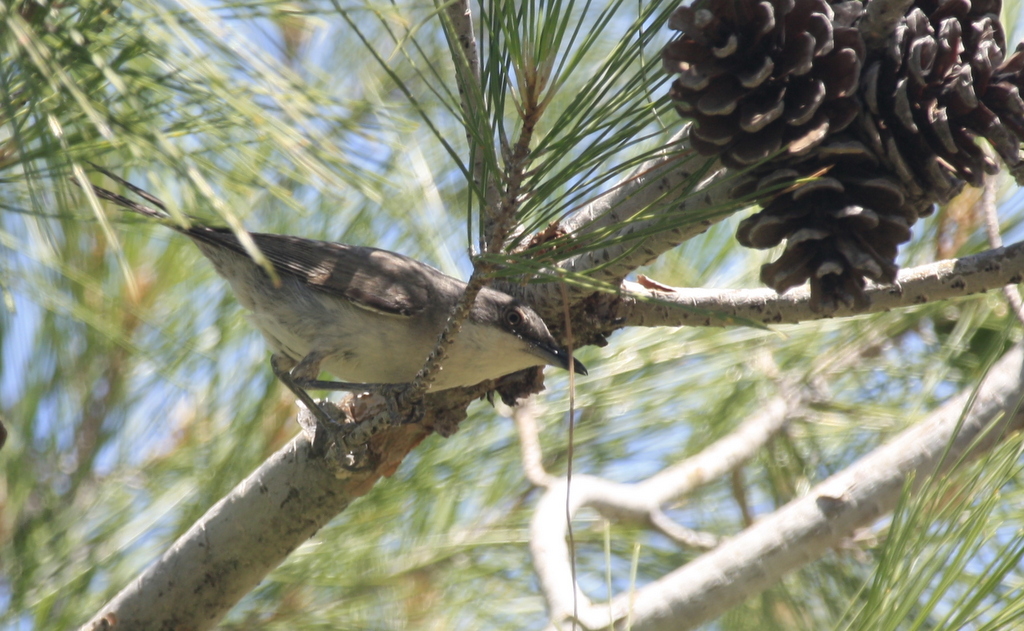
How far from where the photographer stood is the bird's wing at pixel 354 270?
3.60 m

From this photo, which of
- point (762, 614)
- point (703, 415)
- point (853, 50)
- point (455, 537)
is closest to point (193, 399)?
point (455, 537)

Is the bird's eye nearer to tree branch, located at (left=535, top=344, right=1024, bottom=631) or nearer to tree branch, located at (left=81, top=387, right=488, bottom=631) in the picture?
tree branch, located at (left=81, top=387, right=488, bottom=631)

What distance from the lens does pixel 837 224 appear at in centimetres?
186

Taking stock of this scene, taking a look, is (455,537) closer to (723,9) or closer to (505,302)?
(505,302)

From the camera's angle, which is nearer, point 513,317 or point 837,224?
point 837,224

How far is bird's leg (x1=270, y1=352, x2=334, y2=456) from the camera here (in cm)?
301

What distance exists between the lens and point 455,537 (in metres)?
3.88

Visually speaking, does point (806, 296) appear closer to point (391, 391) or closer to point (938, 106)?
point (938, 106)

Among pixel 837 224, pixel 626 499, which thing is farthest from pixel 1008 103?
pixel 626 499

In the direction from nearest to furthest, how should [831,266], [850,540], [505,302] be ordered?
[831,266] < [505,302] < [850,540]

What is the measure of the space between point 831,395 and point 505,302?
1.77m

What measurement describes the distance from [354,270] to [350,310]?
0.17 metres

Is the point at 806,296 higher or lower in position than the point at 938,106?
lower

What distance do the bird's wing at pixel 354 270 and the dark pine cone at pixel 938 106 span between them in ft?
6.90
